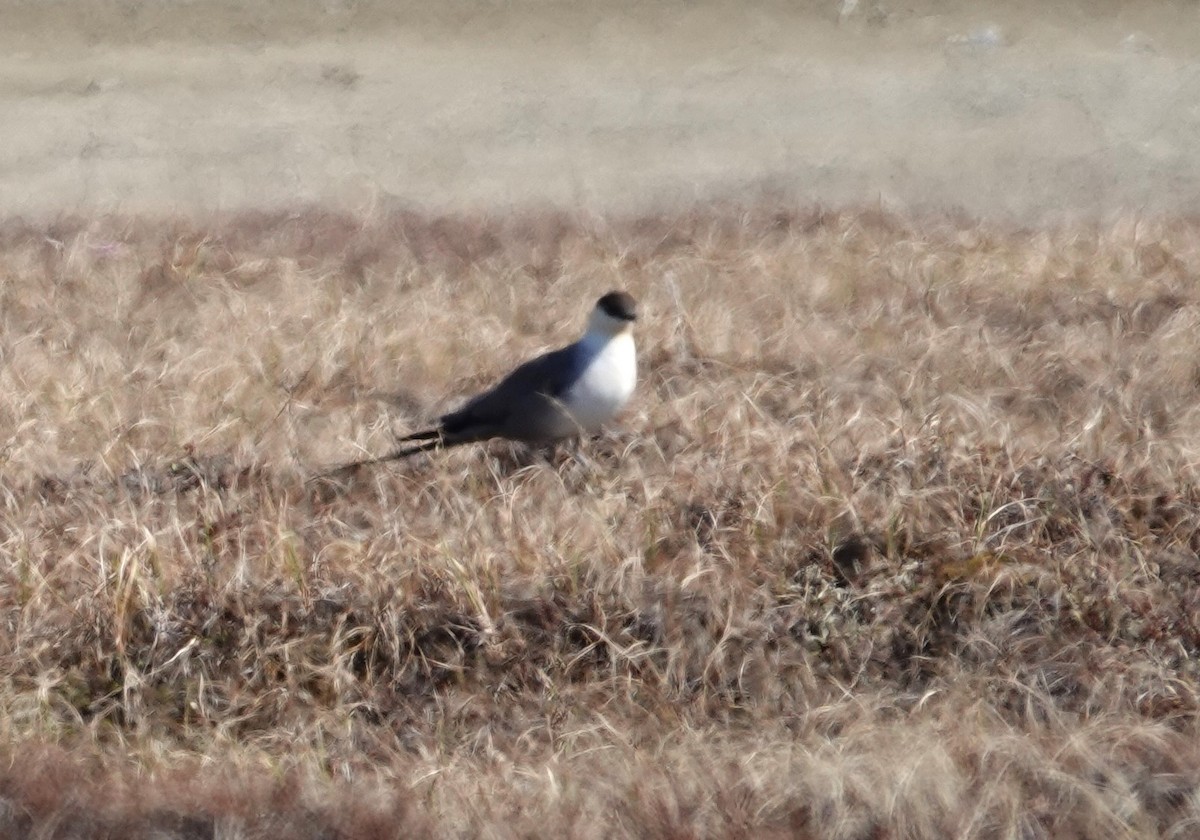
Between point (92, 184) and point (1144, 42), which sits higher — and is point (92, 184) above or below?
below

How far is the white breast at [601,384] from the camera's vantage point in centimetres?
482

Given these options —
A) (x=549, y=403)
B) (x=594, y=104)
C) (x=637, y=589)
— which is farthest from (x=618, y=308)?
(x=594, y=104)

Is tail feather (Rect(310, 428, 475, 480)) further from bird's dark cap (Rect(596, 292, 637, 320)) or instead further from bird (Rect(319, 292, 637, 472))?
bird's dark cap (Rect(596, 292, 637, 320))

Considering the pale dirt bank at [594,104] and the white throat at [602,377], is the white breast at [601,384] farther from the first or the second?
the pale dirt bank at [594,104]

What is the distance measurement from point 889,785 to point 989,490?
139 centimetres

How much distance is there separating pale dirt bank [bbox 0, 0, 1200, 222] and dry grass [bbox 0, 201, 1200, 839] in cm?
318

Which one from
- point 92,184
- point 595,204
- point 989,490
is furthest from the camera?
point 92,184

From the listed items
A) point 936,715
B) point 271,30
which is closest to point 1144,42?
point 271,30

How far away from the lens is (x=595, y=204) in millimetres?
8750

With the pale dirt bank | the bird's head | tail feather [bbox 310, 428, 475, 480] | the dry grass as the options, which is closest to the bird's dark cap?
the bird's head

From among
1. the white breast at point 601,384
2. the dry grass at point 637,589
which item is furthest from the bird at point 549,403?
the dry grass at point 637,589

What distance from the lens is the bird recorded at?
4828 millimetres

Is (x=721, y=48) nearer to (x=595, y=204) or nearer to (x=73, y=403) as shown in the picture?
(x=595, y=204)

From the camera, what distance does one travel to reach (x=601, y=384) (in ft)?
15.9
